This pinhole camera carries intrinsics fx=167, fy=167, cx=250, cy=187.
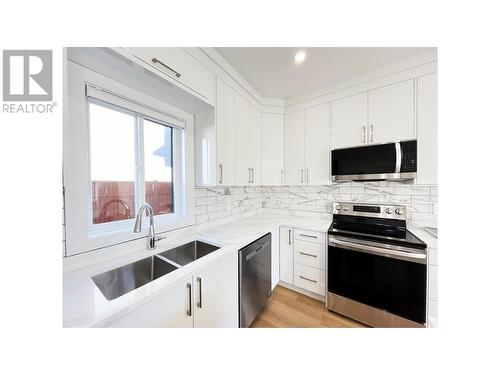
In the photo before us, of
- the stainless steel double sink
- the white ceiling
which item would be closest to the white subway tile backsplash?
the stainless steel double sink

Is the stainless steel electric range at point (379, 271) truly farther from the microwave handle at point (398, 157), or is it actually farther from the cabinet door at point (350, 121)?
the cabinet door at point (350, 121)

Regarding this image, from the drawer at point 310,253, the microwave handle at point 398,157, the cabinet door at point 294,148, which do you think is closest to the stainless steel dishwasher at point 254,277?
the drawer at point 310,253

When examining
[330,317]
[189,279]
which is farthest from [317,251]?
[189,279]

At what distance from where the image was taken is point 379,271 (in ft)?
4.52

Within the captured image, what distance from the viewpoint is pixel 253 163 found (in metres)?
1.97

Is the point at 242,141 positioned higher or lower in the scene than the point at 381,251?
higher

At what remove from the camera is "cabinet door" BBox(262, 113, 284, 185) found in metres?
2.17

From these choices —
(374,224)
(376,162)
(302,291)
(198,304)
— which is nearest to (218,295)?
(198,304)

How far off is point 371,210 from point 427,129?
85cm

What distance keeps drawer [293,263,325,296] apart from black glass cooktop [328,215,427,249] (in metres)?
0.50

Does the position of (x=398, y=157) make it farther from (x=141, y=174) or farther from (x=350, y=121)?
(x=141, y=174)

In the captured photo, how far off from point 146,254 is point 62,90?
925 mm

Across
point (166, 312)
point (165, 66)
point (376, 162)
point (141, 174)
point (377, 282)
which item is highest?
point (165, 66)
